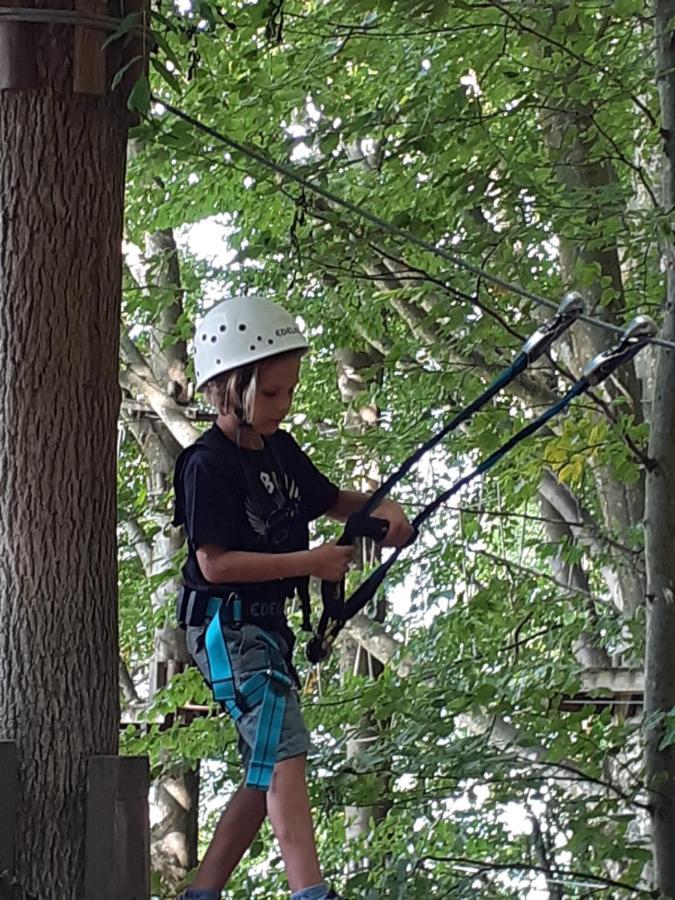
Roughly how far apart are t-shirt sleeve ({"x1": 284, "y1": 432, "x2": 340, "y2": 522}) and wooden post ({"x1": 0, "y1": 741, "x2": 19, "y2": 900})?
2.74ft

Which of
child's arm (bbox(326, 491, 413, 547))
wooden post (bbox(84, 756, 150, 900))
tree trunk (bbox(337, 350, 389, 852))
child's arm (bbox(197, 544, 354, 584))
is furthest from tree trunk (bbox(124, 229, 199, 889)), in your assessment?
wooden post (bbox(84, 756, 150, 900))

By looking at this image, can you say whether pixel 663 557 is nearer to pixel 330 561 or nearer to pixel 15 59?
pixel 330 561

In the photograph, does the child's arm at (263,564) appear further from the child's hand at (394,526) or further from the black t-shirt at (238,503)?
the child's hand at (394,526)

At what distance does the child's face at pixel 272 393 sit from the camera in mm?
2242

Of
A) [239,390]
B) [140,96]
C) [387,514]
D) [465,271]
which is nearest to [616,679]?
[465,271]

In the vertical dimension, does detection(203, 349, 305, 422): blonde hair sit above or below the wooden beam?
above

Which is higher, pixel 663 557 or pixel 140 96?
pixel 140 96

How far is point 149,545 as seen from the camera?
964 cm

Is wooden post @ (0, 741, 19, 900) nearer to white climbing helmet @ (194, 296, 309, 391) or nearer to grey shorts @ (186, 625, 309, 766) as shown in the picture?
grey shorts @ (186, 625, 309, 766)

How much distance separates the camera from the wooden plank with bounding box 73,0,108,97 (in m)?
1.96

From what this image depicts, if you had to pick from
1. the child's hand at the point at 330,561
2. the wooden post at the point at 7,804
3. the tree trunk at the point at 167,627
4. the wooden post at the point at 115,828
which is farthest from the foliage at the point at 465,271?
the tree trunk at the point at 167,627

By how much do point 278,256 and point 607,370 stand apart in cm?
253

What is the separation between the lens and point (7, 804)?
5.64 ft

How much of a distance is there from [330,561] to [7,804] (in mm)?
670
